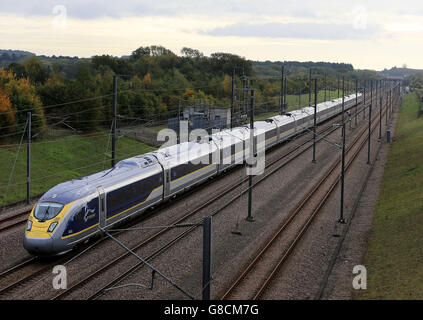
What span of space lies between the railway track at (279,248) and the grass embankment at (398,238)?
12.5 feet

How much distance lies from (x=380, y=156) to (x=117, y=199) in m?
38.3

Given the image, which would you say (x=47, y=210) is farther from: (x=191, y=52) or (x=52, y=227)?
(x=191, y=52)

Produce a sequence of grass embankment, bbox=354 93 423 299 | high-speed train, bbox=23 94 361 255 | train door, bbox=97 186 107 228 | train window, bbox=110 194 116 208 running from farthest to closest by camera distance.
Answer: train window, bbox=110 194 116 208 < train door, bbox=97 186 107 228 < high-speed train, bbox=23 94 361 255 < grass embankment, bbox=354 93 423 299

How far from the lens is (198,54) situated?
156 meters

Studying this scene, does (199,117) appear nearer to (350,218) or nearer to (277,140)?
(277,140)

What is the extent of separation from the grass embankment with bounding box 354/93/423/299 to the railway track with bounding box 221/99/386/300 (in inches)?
150

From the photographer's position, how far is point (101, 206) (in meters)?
23.7

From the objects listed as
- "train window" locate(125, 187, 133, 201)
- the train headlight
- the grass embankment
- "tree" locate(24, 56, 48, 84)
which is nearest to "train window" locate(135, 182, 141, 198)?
"train window" locate(125, 187, 133, 201)

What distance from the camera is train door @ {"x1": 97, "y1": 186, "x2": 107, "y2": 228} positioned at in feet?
77.2

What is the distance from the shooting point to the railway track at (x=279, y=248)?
1978 centimetres

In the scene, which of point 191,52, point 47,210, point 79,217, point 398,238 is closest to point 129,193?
point 79,217

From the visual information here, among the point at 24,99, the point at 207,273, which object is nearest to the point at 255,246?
the point at 207,273

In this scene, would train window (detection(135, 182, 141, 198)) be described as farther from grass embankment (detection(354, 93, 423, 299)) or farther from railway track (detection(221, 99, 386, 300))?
grass embankment (detection(354, 93, 423, 299))

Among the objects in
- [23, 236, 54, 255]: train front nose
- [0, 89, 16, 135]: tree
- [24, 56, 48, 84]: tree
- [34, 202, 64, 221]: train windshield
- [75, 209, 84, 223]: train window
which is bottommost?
[23, 236, 54, 255]: train front nose
